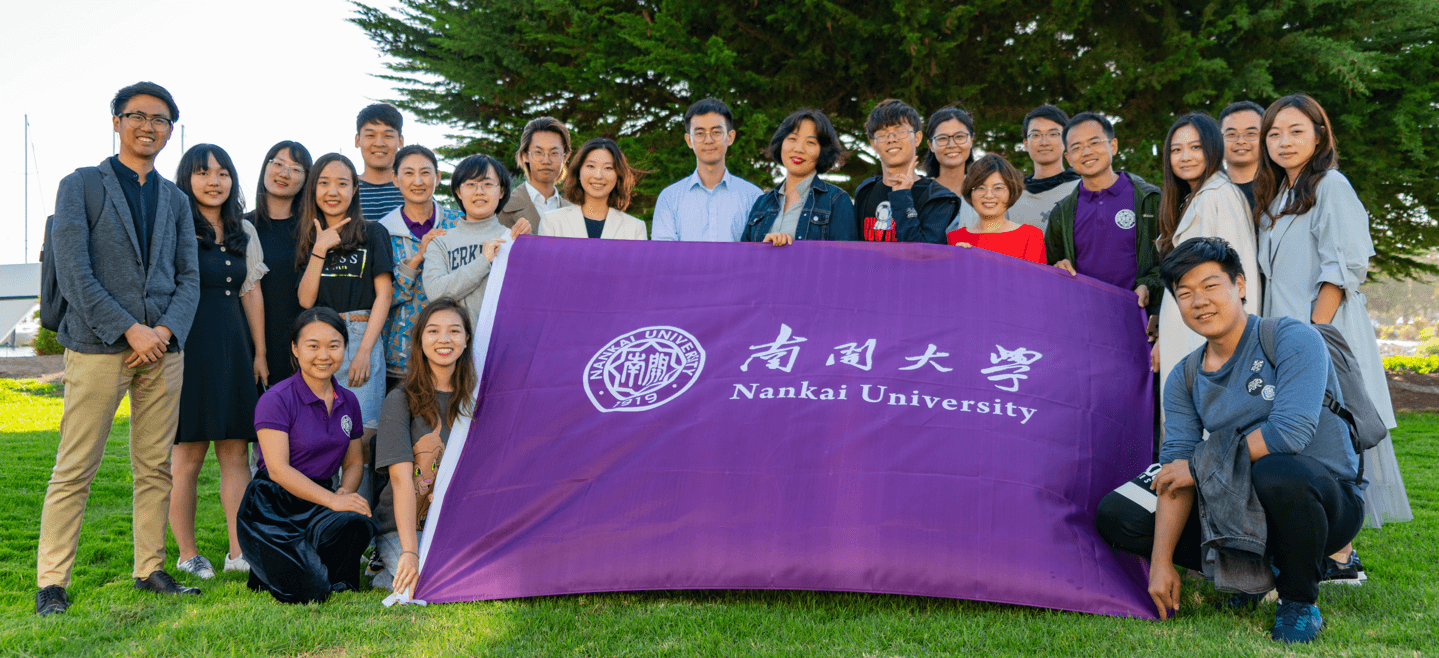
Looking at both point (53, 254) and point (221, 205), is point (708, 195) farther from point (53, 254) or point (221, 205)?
point (53, 254)

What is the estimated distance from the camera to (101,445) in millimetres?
3359

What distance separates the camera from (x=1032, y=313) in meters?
3.55

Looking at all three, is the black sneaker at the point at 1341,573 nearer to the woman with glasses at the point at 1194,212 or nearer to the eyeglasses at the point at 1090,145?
the woman with glasses at the point at 1194,212

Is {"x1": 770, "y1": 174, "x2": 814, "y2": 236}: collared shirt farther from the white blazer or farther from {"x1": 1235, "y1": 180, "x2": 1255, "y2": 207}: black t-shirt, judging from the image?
{"x1": 1235, "y1": 180, "x2": 1255, "y2": 207}: black t-shirt

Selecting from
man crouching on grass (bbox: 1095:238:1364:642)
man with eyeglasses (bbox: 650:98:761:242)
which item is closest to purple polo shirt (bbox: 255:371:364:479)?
man with eyeglasses (bbox: 650:98:761:242)

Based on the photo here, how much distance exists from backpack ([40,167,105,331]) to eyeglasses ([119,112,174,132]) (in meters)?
0.23

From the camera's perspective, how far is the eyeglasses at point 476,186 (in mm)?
4246

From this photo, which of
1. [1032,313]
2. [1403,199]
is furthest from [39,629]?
[1403,199]

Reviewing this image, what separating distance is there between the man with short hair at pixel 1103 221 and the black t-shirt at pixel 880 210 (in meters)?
0.64

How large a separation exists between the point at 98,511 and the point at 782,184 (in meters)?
4.53

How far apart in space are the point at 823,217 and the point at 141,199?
287 cm

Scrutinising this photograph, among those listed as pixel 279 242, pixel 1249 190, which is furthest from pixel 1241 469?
pixel 279 242

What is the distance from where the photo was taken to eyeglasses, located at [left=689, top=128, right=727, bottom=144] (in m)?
4.51

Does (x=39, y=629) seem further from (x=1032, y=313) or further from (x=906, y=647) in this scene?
(x=1032, y=313)
